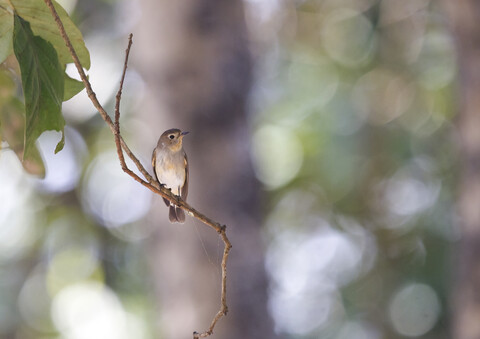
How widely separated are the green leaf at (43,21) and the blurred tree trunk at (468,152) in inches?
127

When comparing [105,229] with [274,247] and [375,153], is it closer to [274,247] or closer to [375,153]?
[274,247]

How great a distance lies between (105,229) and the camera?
8.17 meters

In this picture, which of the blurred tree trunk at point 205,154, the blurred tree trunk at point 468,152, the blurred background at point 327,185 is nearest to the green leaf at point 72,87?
the blurred tree trunk at point 205,154

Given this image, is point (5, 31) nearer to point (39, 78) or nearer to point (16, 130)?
point (39, 78)

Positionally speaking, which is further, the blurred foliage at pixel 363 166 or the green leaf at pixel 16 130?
the blurred foliage at pixel 363 166

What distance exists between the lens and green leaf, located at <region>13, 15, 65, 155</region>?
121 centimetres

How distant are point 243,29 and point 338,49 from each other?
5602mm

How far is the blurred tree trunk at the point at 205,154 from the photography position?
11.2 feet

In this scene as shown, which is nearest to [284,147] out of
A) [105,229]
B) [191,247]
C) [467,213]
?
[105,229]

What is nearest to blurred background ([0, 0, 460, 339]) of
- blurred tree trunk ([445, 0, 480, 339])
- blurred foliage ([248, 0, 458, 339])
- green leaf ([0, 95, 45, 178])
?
blurred foliage ([248, 0, 458, 339])

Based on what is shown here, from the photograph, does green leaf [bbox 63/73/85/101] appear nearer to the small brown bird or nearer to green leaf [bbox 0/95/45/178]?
green leaf [bbox 0/95/45/178]

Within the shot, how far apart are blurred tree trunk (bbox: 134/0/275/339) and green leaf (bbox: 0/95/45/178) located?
5.77 feet

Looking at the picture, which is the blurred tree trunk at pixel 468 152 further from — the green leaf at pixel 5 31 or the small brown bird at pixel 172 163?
the green leaf at pixel 5 31

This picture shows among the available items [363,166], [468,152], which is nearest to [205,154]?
[468,152]
